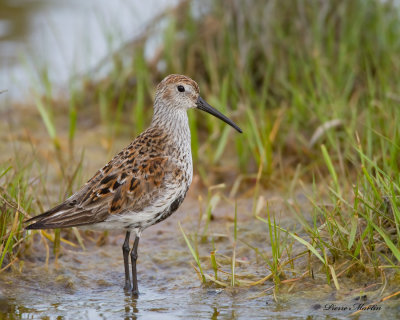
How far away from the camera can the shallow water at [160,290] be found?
4871 millimetres

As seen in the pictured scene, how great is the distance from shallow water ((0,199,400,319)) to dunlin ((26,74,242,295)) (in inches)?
11.7

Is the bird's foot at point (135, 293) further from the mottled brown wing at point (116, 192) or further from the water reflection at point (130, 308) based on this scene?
the mottled brown wing at point (116, 192)

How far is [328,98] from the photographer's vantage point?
7582mm

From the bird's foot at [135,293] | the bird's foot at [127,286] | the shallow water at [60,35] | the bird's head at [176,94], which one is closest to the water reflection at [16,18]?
the shallow water at [60,35]

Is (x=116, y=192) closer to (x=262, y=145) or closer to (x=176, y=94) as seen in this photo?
(x=176, y=94)

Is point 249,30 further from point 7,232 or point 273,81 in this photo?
point 7,232

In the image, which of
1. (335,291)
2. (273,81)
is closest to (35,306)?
(335,291)

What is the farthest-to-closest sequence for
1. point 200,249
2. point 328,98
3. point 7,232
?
point 328,98, point 200,249, point 7,232

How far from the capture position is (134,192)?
5398 mm

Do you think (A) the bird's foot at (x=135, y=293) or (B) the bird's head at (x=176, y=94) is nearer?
(A) the bird's foot at (x=135, y=293)

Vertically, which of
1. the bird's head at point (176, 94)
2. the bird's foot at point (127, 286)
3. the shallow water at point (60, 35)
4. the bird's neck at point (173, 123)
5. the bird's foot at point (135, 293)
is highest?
the shallow water at point (60, 35)

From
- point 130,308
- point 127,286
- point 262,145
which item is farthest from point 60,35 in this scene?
point 130,308

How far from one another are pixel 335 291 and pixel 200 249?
1534 millimetres

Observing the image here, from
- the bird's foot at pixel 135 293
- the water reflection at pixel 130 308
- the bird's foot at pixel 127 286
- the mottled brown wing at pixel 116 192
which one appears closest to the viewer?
the water reflection at pixel 130 308
